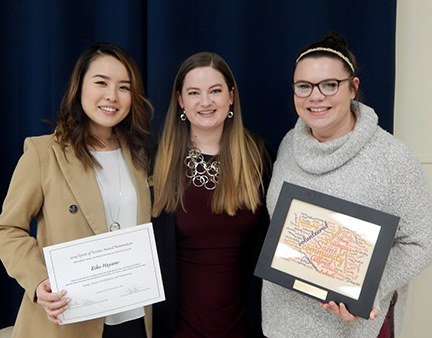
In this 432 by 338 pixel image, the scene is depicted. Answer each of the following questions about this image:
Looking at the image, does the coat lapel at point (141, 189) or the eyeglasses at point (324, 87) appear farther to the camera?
the coat lapel at point (141, 189)

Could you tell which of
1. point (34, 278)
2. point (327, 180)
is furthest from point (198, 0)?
point (34, 278)

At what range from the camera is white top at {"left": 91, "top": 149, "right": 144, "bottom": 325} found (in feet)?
4.95

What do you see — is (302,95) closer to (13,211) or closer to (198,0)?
(198,0)

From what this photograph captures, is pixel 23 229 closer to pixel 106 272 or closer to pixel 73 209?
pixel 73 209

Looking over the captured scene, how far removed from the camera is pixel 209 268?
63.5 inches

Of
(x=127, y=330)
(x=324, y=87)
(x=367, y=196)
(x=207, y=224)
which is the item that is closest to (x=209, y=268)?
(x=207, y=224)

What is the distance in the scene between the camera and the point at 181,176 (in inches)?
65.8

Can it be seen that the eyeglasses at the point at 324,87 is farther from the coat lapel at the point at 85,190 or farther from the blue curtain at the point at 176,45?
the coat lapel at the point at 85,190

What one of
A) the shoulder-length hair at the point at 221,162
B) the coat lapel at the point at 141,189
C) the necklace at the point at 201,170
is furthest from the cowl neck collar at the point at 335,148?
the coat lapel at the point at 141,189

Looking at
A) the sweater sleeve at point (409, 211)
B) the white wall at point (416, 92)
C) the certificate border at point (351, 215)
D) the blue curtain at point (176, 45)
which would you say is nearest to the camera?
the certificate border at point (351, 215)

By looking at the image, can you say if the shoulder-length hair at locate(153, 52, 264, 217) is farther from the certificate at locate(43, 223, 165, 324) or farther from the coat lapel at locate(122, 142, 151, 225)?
the certificate at locate(43, 223, 165, 324)

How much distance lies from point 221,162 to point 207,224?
27cm

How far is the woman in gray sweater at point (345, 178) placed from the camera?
4.29 ft

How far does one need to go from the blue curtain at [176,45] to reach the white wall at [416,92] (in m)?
0.13
